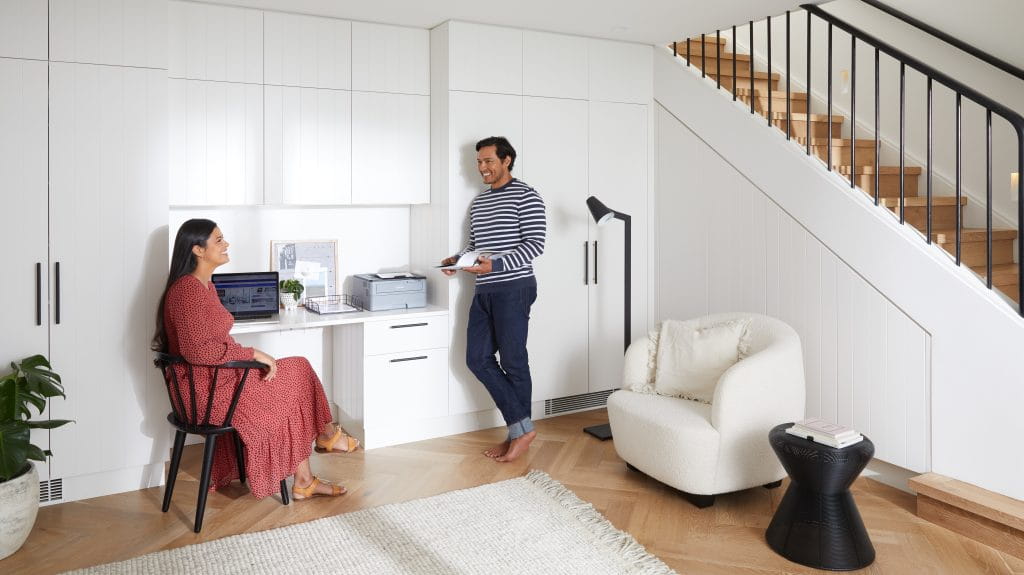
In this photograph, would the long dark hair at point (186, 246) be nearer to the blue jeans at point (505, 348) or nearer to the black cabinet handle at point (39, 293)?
the black cabinet handle at point (39, 293)

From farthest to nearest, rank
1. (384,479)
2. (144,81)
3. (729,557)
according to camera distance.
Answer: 1. (384,479)
2. (144,81)
3. (729,557)

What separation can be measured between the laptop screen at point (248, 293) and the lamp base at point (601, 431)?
6.07 feet

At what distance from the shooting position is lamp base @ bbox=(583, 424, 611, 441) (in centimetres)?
429

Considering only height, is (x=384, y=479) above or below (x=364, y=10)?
below

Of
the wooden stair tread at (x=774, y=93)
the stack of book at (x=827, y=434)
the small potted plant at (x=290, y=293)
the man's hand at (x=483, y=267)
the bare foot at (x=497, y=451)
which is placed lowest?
the bare foot at (x=497, y=451)

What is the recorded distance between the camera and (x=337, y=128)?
4160 mm

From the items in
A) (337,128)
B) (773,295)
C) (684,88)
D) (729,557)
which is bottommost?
(729,557)

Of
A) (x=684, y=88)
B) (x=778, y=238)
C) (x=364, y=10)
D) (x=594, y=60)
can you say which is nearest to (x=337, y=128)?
(x=364, y=10)

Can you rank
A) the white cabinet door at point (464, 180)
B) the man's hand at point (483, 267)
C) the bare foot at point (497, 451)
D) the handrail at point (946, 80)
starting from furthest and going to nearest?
the white cabinet door at point (464, 180), the bare foot at point (497, 451), the man's hand at point (483, 267), the handrail at point (946, 80)

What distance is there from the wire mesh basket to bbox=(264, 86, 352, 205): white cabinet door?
0.56 meters

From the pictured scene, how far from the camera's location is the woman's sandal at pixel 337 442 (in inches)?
159

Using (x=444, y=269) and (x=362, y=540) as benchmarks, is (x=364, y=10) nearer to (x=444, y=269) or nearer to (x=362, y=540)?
(x=444, y=269)

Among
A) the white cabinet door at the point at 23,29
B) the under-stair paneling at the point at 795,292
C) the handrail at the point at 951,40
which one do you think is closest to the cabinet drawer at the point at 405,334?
the under-stair paneling at the point at 795,292

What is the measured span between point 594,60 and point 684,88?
0.58 metres
